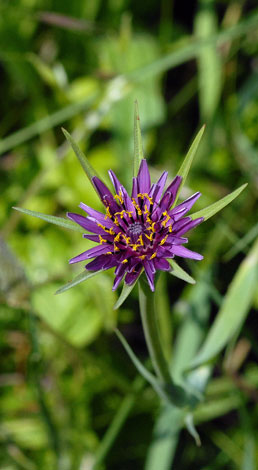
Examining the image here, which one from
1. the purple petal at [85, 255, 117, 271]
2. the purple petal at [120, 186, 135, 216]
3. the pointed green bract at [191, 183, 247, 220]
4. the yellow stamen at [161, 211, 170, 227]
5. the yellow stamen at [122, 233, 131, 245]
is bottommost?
the pointed green bract at [191, 183, 247, 220]

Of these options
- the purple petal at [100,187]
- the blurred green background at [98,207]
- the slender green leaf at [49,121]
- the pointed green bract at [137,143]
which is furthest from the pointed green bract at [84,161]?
the slender green leaf at [49,121]

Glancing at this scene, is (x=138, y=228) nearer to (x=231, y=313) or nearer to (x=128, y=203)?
(x=128, y=203)

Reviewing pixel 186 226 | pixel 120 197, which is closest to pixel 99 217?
pixel 120 197

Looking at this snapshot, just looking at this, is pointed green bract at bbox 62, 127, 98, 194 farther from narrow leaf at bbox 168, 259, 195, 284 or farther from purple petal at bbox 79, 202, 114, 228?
narrow leaf at bbox 168, 259, 195, 284

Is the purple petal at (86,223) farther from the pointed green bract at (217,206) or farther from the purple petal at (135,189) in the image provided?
the pointed green bract at (217,206)

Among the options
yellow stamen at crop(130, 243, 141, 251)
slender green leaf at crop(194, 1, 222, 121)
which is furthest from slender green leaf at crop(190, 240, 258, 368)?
slender green leaf at crop(194, 1, 222, 121)

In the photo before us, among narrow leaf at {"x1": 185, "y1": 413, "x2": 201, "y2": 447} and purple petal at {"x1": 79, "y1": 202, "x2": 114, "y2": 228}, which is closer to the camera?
purple petal at {"x1": 79, "y1": 202, "x2": 114, "y2": 228}
